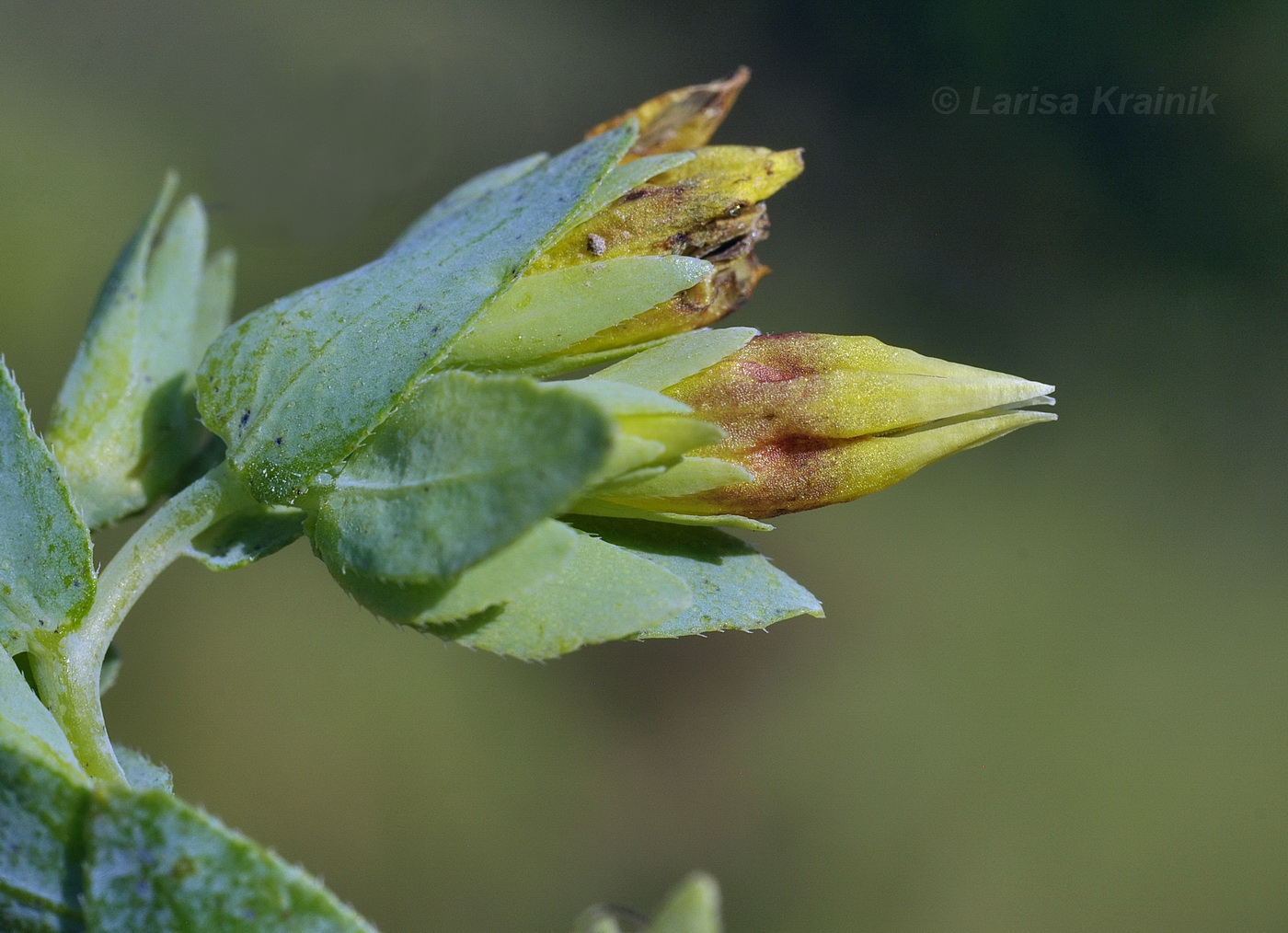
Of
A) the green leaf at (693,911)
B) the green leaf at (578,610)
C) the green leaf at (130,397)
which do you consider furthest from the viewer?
the green leaf at (130,397)

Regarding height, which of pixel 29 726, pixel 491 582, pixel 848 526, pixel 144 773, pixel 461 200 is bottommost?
pixel 848 526

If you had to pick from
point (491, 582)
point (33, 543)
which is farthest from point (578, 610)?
point (33, 543)

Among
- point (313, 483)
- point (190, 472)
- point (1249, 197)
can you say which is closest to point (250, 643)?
point (190, 472)

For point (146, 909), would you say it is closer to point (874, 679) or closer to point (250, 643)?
point (250, 643)

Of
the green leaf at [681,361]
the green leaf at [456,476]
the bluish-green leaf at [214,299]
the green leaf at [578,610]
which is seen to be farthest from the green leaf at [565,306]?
the bluish-green leaf at [214,299]

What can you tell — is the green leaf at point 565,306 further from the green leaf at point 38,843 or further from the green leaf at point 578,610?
the green leaf at point 38,843

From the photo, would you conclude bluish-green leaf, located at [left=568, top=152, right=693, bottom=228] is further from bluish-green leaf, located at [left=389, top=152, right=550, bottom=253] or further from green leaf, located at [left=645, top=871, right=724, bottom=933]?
green leaf, located at [left=645, top=871, right=724, bottom=933]

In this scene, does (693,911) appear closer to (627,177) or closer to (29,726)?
(29,726)
